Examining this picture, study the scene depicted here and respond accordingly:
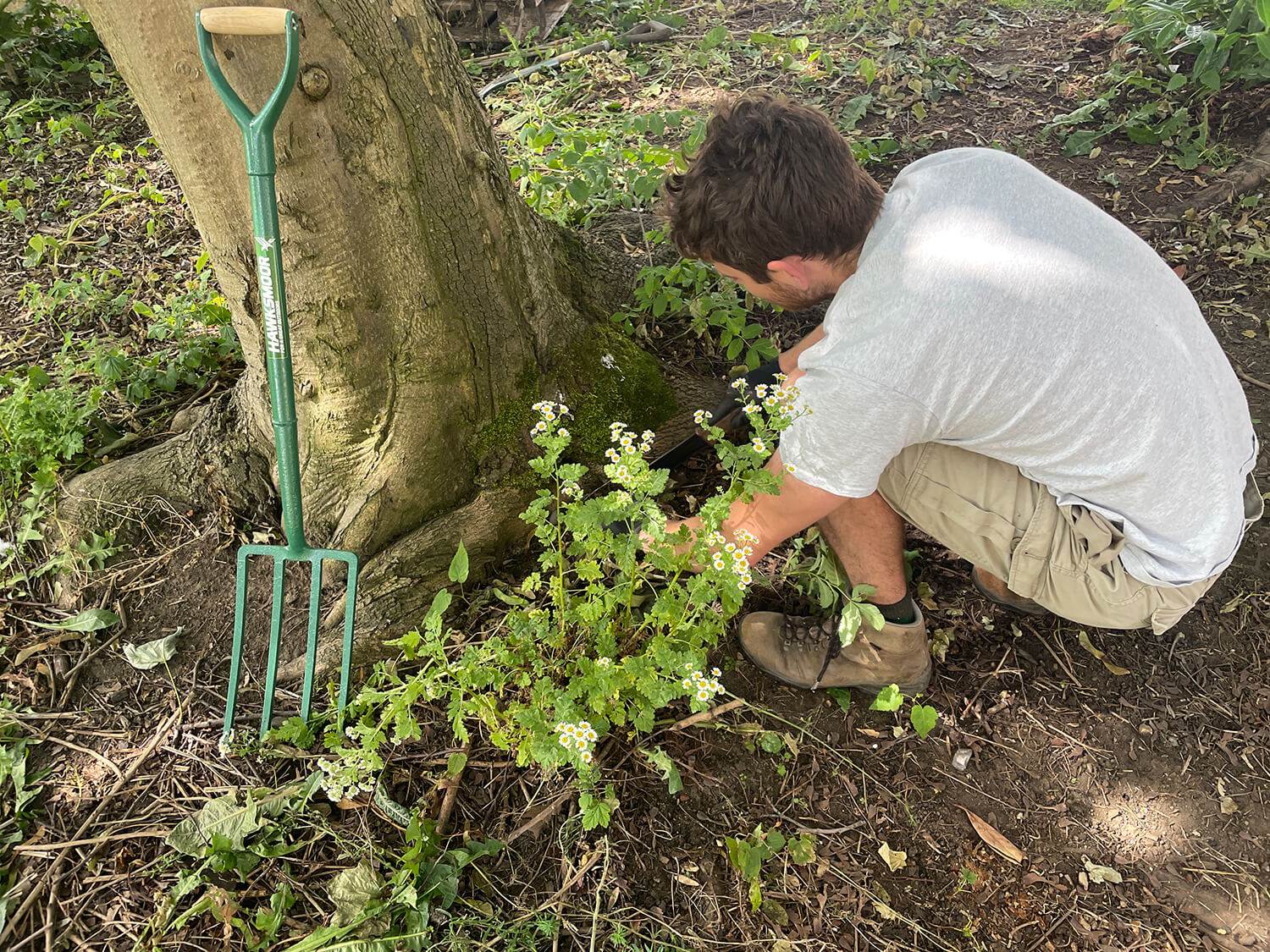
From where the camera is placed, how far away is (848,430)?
173 centimetres

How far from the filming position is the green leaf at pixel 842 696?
224 centimetres

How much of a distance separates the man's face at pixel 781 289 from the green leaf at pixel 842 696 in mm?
1073

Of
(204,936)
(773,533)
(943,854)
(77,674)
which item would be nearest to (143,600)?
(77,674)

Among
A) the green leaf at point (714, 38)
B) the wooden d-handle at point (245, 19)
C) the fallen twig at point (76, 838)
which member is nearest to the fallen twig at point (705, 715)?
the fallen twig at point (76, 838)

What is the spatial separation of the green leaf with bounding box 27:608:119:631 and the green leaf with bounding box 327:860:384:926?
1032mm

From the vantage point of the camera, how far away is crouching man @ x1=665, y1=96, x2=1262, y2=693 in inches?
65.0

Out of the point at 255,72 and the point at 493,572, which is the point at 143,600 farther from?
the point at 255,72

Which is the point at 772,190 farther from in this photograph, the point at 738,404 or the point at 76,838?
the point at 76,838

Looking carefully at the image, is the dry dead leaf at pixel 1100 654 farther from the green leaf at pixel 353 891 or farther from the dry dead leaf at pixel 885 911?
the green leaf at pixel 353 891

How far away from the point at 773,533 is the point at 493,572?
2.91 feet

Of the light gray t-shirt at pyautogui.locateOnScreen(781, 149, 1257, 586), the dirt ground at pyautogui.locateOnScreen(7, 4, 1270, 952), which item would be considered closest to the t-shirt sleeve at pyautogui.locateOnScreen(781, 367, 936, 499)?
the light gray t-shirt at pyautogui.locateOnScreen(781, 149, 1257, 586)

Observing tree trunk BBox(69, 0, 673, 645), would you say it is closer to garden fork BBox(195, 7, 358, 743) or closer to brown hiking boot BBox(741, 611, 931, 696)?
garden fork BBox(195, 7, 358, 743)

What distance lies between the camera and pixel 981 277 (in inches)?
64.2

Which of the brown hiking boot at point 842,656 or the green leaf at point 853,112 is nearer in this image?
the brown hiking boot at point 842,656
